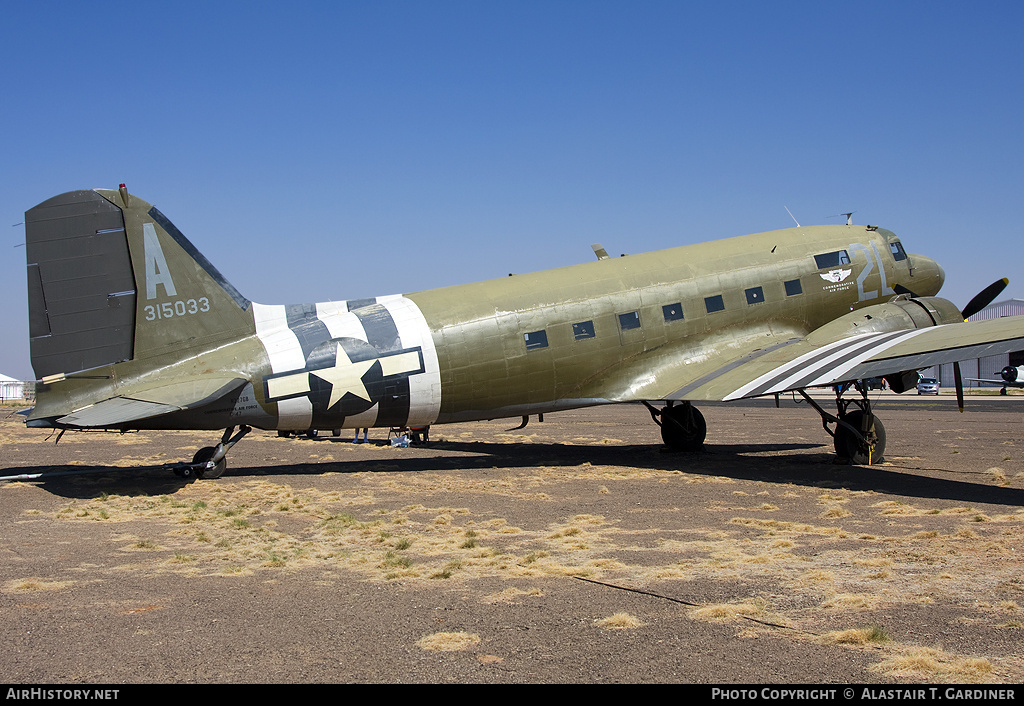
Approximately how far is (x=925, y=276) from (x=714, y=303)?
6876 millimetres

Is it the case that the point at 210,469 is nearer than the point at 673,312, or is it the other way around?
the point at 210,469

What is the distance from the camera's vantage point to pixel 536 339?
68.0 feet

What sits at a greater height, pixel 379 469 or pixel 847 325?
pixel 847 325

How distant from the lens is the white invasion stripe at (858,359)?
17.4 metres

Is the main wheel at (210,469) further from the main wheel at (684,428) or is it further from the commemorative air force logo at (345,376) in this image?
the main wheel at (684,428)

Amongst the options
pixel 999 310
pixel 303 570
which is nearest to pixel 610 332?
pixel 303 570

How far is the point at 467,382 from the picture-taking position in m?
20.1

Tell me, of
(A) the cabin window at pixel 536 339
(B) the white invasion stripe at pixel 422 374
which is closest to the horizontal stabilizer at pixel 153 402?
(B) the white invasion stripe at pixel 422 374

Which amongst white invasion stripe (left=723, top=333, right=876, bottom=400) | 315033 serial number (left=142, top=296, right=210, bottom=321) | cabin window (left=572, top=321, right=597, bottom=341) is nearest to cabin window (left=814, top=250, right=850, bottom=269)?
white invasion stripe (left=723, top=333, right=876, bottom=400)

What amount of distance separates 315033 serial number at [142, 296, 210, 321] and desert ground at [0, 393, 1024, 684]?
→ 3.75 meters

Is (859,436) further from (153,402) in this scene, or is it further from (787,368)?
(153,402)

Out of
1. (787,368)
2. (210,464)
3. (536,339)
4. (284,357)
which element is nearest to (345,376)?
(284,357)

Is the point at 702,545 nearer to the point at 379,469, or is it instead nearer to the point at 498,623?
the point at 498,623
